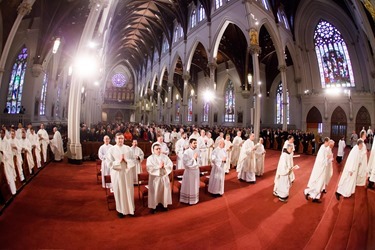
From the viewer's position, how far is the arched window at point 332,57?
19.1m

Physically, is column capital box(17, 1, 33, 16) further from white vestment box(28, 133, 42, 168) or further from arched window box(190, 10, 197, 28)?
arched window box(190, 10, 197, 28)

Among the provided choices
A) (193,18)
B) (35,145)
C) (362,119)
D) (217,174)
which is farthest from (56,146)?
(362,119)

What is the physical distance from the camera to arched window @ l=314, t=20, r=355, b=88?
19.1 metres

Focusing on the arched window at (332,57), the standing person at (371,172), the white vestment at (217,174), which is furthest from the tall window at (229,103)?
the white vestment at (217,174)

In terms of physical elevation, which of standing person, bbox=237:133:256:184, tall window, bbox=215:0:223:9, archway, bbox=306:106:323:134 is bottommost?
standing person, bbox=237:133:256:184

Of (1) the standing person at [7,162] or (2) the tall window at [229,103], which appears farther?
(2) the tall window at [229,103]

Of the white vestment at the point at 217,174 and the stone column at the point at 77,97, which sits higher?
the stone column at the point at 77,97

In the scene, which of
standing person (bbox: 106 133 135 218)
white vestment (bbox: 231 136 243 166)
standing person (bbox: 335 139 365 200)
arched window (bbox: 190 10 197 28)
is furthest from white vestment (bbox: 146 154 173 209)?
arched window (bbox: 190 10 197 28)

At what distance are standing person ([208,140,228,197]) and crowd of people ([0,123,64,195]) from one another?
16.8ft

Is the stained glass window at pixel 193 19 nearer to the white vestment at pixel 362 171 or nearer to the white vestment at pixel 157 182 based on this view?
the white vestment at pixel 362 171

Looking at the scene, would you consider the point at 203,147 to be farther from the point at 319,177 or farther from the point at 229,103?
the point at 229,103

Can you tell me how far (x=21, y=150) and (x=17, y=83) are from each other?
12325mm

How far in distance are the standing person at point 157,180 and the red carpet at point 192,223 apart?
0.92 feet

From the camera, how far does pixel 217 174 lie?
18.7 ft
